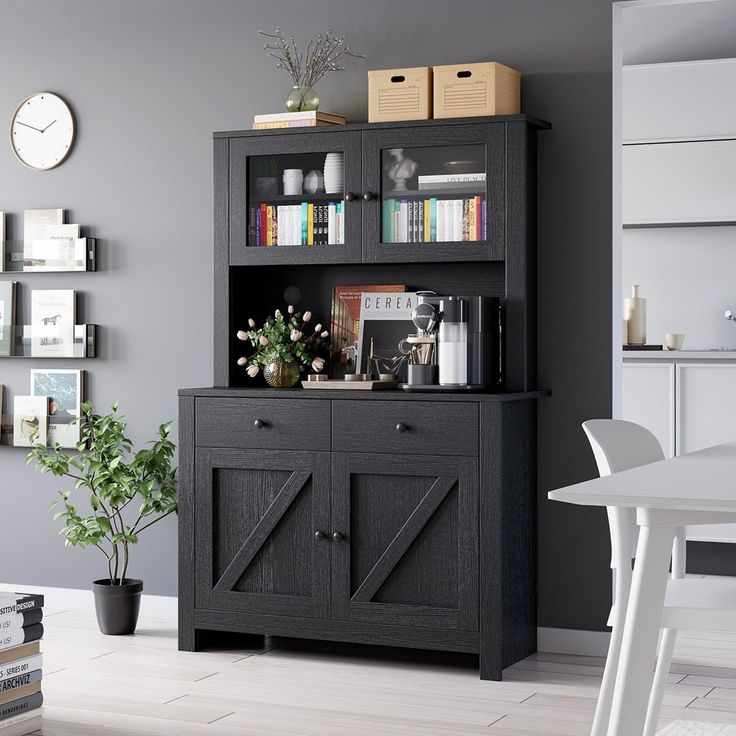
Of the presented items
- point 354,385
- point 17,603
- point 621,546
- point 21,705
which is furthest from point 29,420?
point 621,546

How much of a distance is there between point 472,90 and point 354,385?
1.04 m

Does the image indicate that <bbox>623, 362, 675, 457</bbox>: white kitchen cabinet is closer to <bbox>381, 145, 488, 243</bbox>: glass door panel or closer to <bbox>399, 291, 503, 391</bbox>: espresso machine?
<bbox>399, 291, 503, 391</bbox>: espresso machine

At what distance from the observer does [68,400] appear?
486 centimetres

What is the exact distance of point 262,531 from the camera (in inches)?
161

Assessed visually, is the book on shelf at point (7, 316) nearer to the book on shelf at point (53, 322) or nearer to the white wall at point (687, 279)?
the book on shelf at point (53, 322)

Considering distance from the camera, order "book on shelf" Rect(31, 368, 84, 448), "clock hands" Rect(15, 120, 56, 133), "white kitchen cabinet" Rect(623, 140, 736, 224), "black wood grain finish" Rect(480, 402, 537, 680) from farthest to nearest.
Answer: "white kitchen cabinet" Rect(623, 140, 736, 224), "clock hands" Rect(15, 120, 56, 133), "book on shelf" Rect(31, 368, 84, 448), "black wood grain finish" Rect(480, 402, 537, 680)

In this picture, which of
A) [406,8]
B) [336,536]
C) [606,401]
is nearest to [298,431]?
[336,536]

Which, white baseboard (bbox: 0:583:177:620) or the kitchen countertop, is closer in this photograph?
white baseboard (bbox: 0:583:177:620)

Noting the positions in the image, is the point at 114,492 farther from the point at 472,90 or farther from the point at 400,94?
the point at 472,90

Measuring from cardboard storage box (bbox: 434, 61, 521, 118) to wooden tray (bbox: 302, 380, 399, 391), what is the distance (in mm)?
905

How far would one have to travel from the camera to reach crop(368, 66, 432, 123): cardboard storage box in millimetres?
4131

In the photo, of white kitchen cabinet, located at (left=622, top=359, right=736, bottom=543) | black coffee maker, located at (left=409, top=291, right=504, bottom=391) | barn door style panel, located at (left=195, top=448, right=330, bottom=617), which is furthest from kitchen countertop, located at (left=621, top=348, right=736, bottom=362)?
barn door style panel, located at (left=195, top=448, right=330, bottom=617)

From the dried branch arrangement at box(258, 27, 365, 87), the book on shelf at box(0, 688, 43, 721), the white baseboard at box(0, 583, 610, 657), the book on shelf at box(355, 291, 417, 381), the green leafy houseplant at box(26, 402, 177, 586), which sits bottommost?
the white baseboard at box(0, 583, 610, 657)

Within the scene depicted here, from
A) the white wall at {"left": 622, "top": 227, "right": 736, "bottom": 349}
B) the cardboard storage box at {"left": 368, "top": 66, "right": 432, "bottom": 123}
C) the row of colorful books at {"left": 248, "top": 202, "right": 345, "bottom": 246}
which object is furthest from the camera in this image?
the white wall at {"left": 622, "top": 227, "right": 736, "bottom": 349}
